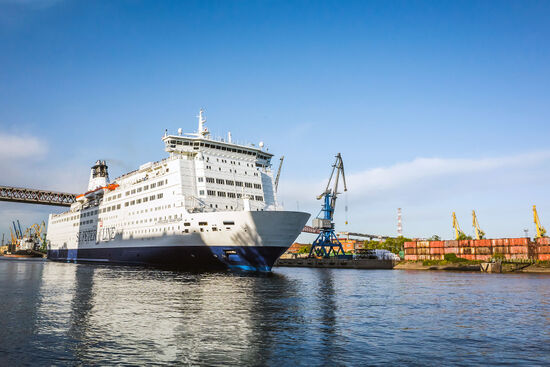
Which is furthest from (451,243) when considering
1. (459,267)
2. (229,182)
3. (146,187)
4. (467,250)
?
(146,187)

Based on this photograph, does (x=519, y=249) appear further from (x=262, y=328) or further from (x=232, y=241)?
(x=262, y=328)

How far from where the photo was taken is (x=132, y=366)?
11.2m

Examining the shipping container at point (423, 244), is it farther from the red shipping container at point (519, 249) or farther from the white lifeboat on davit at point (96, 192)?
the white lifeboat on davit at point (96, 192)

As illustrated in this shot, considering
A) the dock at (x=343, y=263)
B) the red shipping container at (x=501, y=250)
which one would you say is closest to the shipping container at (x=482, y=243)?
the red shipping container at (x=501, y=250)

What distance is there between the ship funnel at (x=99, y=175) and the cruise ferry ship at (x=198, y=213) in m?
18.2

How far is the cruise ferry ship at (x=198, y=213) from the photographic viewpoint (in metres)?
40.3

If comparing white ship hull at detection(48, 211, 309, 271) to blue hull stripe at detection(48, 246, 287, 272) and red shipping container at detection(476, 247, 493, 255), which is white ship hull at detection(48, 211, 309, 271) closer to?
blue hull stripe at detection(48, 246, 287, 272)

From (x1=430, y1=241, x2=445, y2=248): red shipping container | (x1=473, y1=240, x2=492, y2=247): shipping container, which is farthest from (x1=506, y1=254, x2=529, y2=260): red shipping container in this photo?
(x1=430, y1=241, x2=445, y2=248): red shipping container

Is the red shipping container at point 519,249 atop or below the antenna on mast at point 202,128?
below

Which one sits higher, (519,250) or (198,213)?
(198,213)

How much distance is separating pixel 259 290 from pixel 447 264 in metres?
57.7

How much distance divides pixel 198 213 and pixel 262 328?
90.4 feet

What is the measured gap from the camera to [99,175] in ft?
278

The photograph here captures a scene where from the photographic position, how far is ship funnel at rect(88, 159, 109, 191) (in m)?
83.8
